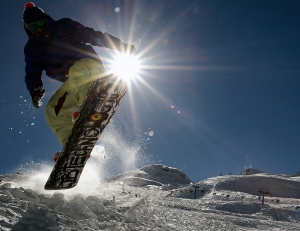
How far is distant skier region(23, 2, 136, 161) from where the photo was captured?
13.3 feet

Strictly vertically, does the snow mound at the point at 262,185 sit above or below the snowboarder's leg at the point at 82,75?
above

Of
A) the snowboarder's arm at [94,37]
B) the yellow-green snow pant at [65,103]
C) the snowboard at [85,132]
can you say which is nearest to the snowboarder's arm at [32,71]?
the yellow-green snow pant at [65,103]

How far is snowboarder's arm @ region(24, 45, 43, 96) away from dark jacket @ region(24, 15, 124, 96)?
0.06 feet

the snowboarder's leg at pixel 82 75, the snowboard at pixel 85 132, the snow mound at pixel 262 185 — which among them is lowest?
the snowboard at pixel 85 132

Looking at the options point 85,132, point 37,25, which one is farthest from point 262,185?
point 37,25

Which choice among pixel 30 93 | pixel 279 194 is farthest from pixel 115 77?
pixel 279 194

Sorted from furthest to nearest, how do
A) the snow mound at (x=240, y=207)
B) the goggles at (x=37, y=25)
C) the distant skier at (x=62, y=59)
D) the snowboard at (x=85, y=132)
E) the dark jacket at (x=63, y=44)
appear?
1. the snow mound at (x=240, y=207)
2. the dark jacket at (x=63, y=44)
3. the goggles at (x=37, y=25)
4. the distant skier at (x=62, y=59)
5. the snowboard at (x=85, y=132)

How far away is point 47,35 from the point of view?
170 inches

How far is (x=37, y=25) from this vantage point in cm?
425

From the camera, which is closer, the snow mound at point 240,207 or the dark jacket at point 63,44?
the dark jacket at point 63,44

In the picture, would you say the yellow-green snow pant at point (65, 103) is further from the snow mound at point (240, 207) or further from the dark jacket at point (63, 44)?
the snow mound at point (240, 207)

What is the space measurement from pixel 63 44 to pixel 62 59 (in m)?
0.26

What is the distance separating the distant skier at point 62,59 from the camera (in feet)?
13.3

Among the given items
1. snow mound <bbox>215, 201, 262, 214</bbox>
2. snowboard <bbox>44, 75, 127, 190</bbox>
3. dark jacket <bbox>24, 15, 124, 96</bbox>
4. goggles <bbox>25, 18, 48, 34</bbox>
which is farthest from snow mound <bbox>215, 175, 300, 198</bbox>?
goggles <bbox>25, 18, 48, 34</bbox>
